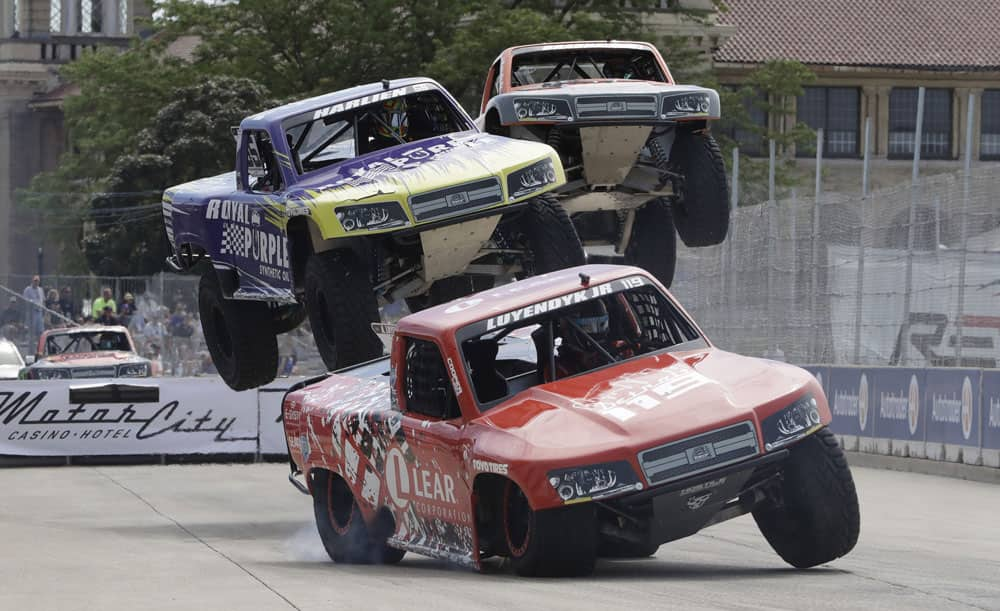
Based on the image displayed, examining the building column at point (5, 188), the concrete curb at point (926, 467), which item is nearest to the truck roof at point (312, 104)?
the concrete curb at point (926, 467)

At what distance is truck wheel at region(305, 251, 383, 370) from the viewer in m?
13.7

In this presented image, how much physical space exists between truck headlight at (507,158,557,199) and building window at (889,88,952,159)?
2300 inches

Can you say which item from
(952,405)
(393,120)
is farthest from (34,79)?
(393,120)

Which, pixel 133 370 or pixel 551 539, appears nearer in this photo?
pixel 551 539

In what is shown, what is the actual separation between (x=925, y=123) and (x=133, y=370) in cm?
4680

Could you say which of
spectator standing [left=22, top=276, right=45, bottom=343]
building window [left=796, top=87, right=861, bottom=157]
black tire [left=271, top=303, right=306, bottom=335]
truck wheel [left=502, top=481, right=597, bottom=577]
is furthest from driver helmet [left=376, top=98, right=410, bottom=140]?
building window [left=796, top=87, right=861, bottom=157]

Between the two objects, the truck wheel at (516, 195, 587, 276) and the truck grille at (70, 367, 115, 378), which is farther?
the truck grille at (70, 367, 115, 378)

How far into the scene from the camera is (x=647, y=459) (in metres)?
9.32

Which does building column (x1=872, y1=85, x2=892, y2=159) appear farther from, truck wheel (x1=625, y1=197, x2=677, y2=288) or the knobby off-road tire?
the knobby off-road tire

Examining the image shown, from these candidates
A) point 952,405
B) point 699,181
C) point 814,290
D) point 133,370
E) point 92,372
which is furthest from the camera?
point 133,370

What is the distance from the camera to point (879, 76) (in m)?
72.1

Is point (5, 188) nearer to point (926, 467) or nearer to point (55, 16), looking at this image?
point (55, 16)

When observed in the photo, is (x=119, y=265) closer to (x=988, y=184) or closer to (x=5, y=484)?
(x=5, y=484)

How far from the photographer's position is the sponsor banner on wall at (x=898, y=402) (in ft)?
67.8
